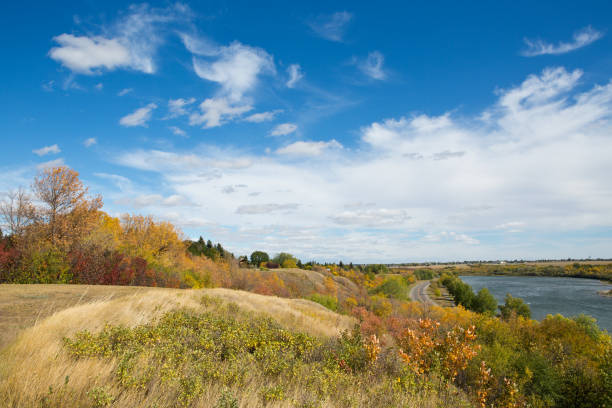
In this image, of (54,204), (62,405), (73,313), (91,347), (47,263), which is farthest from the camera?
(54,204)

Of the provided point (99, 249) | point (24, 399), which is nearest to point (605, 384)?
point (24, 399)

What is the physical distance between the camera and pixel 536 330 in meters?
28.8

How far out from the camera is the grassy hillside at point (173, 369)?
4.56 metres

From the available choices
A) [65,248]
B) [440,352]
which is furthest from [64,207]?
[440,352]

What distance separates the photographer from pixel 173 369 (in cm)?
563

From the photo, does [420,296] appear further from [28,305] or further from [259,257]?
[28,305]

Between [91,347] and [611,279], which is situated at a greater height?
[91,347]

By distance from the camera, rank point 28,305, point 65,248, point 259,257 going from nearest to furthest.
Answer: point 28,305 < point 65,248 < point 259,257

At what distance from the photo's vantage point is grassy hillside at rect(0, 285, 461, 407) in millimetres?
4559

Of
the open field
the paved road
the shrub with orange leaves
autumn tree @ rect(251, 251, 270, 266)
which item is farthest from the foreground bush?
autumn tree @ rect(251, 251, 270, 266)

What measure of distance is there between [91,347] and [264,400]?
3.68m

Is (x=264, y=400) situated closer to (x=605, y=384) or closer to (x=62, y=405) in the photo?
(x=62, y=405)

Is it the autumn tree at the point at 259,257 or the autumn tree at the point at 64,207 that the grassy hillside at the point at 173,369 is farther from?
the autumn tree at the point at 259,257

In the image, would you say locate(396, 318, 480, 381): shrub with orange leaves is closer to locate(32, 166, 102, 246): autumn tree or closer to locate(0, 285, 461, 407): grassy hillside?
locate(0, 285, 461, 407): grassy hillside
